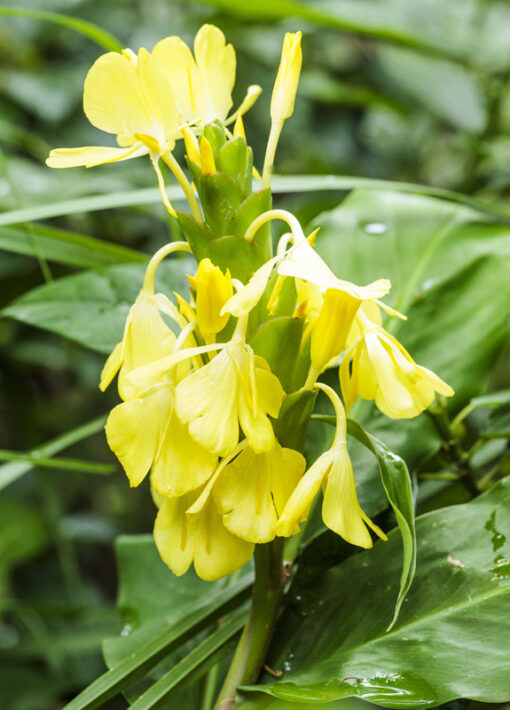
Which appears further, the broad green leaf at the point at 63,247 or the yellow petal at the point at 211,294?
the broad green leaf at the point at 63,247

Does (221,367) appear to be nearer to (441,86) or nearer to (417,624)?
(417,624)

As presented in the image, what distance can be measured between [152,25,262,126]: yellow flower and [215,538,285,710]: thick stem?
0.97 feet

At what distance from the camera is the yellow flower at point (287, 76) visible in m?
0.40

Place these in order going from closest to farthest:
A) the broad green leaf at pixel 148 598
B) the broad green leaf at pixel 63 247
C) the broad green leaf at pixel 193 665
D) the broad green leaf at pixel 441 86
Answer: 1. the broad green leaf at pixel 193 665
2. the broad green leaf at pixel 148 598
3. the broad green leaf at pixel 63 247
4. the broad green leaf at pixel 441 86

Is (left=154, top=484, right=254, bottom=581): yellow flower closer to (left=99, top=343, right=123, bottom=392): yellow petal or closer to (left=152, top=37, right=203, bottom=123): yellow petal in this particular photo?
(left=99, top=343, right=123, bottom=392): yellow petal

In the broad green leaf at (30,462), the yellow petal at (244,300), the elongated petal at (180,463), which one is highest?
the yellow petal at (244,300)

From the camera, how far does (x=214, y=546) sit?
0.39 meters

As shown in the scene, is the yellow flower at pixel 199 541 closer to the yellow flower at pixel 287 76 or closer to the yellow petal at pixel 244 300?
the yellow petal at pixel 244 300

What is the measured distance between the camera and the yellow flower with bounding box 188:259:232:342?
1.18 feet

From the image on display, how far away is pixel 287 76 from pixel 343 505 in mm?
264

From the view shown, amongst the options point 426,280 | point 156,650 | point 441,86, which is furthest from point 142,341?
point 441,86

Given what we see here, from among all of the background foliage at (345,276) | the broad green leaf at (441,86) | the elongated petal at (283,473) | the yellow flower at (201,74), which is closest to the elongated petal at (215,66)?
the yellow flower at (201,74)

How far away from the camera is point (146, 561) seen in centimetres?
66

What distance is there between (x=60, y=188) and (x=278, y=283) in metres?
0.80
